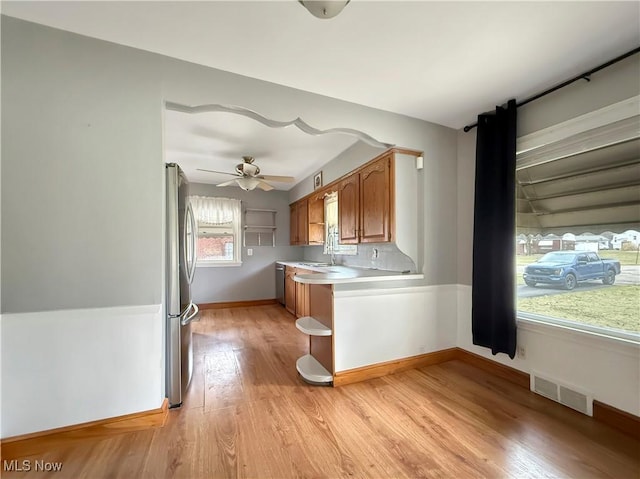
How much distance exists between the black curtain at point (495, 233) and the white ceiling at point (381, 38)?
33 centimetres

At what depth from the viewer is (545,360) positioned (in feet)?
7.21

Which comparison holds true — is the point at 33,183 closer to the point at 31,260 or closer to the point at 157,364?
the point at 31,260

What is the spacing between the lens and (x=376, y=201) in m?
2.96

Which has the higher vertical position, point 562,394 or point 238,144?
point 238,144

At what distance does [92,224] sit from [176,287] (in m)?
0.69

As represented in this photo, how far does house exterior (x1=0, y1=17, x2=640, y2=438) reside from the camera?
5.14 feet

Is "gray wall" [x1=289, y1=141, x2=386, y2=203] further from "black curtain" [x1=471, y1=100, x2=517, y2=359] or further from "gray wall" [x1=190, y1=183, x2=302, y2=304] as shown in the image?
"gray wall" [x1=190, y1=183, x2=302, y2=304]

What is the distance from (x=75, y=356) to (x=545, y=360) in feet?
11.3

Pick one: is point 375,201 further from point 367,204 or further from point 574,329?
point 574,329

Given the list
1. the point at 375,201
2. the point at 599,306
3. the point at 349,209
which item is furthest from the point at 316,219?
the point at 599,306

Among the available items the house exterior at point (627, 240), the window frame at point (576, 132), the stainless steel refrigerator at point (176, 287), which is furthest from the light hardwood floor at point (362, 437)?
the house exterior at point (627, 240)

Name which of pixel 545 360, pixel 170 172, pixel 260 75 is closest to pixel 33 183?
pixel 170 172

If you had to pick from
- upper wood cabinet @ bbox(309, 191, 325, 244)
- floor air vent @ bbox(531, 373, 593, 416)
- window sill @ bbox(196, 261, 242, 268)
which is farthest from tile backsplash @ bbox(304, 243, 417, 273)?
window sill @ bbox(196, 261, 242, 268)

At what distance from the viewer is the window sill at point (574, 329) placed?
179 centimetres
